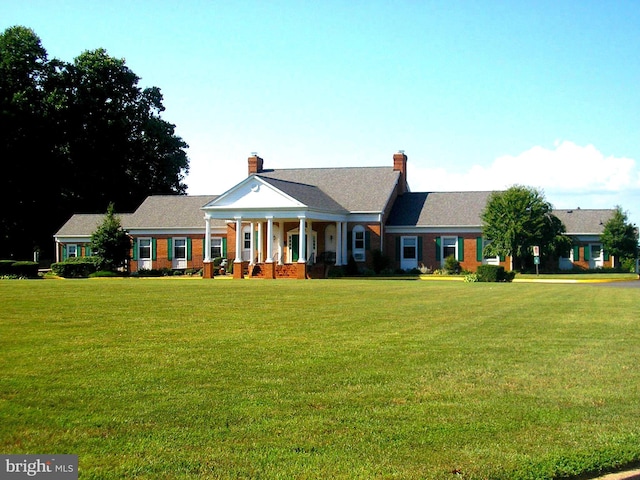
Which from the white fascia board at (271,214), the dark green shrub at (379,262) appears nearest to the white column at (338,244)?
the white fascia board at (271,214)

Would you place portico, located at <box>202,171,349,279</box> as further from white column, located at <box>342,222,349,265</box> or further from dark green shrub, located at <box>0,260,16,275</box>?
dark green shrub, located at <box>0,260,16,275</box>

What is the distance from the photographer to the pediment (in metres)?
42.2

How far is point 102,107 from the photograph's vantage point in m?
62.4

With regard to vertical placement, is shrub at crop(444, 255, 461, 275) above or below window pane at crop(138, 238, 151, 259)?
below

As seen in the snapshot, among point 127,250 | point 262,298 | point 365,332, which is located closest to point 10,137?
point 127,250

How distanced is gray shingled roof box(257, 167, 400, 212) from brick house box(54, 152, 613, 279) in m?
0.07

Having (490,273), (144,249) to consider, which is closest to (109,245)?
(144,249)

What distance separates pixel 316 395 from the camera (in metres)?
8.46

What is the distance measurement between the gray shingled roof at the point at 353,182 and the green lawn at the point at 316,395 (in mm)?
32789

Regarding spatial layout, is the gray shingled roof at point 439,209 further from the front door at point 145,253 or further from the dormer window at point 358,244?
the front door at point 145,253

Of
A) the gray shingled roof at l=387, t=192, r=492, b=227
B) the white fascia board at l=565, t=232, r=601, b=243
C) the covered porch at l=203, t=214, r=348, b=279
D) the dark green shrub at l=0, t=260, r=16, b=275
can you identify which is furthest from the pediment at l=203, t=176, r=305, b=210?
the white fascia board at l=565, t=232, r=601, b=243

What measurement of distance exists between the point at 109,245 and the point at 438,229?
2143 cm

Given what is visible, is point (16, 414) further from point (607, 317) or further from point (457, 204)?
point (457, 204)

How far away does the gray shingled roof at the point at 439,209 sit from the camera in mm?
48297
